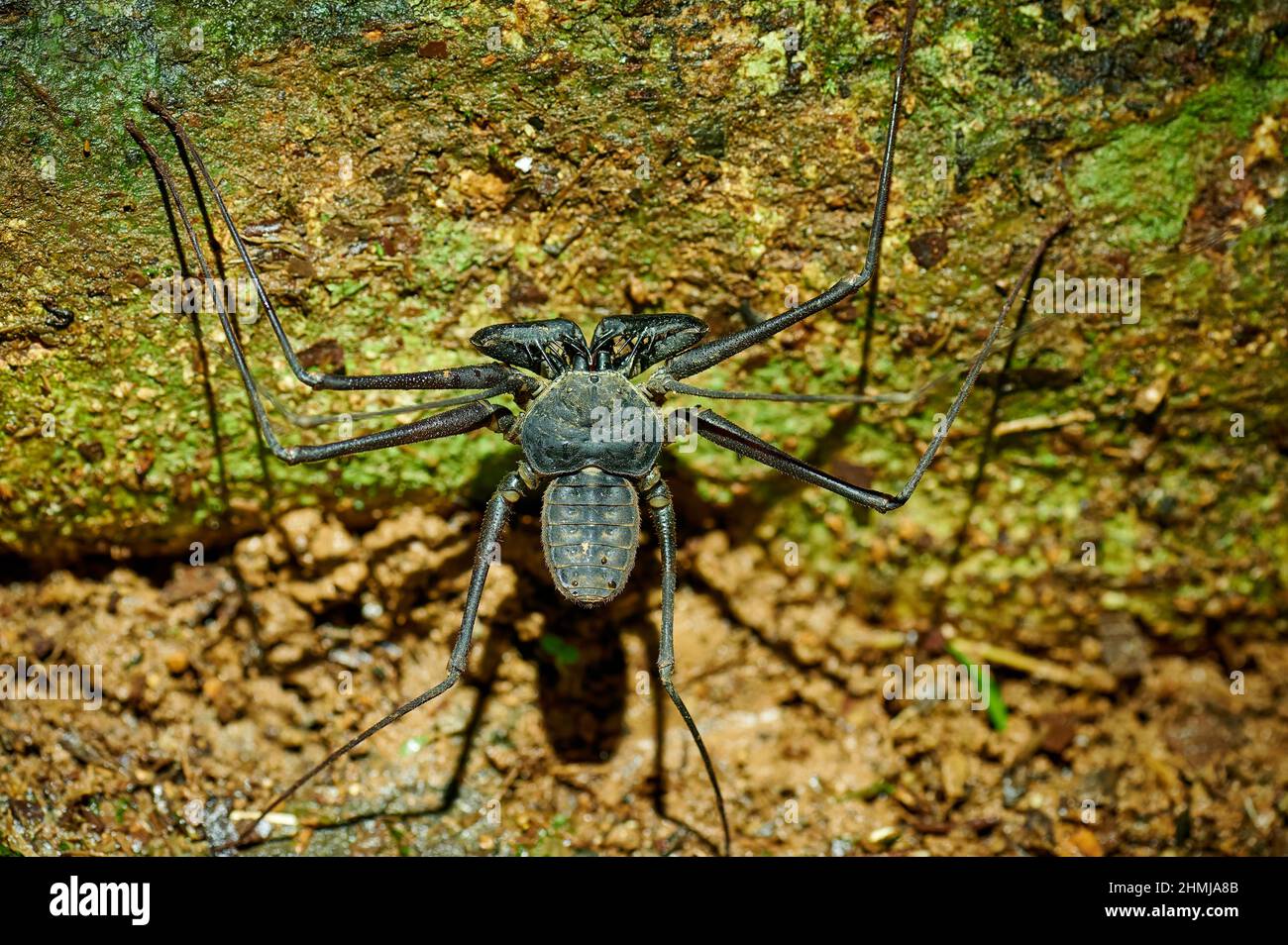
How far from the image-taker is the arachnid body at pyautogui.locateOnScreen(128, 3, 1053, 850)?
2.95 metres

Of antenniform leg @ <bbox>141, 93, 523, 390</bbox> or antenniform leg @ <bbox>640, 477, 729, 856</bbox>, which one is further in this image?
antenniform leg @ <bbox>640, 477, 729, 856</bbox>

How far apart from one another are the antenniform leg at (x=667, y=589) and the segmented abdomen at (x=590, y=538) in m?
0.16

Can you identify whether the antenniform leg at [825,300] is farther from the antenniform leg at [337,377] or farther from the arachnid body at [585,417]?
the antenniform leg at [337,377]

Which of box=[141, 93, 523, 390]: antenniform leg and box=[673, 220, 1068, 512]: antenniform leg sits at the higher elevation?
box=[141, 93, 523, 390]: antenniform leg

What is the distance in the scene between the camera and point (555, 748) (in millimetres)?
3645

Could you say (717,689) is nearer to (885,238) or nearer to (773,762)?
(773,762)

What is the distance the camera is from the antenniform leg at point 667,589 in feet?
10.00

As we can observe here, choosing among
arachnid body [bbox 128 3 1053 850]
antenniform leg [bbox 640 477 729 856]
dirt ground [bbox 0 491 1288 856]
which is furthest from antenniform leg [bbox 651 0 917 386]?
dirt ground [bbox 0 491 1288 856]

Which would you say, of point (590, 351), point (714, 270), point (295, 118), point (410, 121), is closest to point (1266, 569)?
point (714, 270)

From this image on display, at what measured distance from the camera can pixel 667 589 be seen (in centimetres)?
307

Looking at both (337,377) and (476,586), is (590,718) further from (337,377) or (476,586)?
(337,377)

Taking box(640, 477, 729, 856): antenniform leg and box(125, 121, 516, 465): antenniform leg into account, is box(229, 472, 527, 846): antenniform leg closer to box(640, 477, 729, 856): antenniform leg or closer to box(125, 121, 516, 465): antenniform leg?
box(125, 121, 516, 465): antenniform leg

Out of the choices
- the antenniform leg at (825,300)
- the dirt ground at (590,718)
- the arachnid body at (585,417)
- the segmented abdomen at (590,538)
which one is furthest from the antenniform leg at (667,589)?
the dirt ground at (590,718)

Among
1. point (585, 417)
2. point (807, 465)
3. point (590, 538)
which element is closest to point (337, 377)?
point (585, 417)
